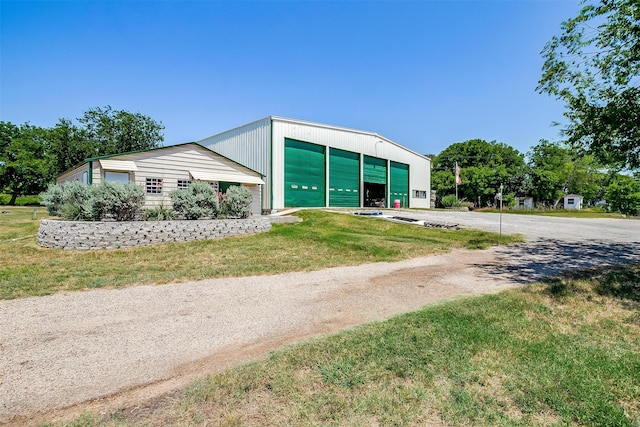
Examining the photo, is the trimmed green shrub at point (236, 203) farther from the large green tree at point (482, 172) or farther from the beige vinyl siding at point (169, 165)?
the large green tree at point (482, 172)

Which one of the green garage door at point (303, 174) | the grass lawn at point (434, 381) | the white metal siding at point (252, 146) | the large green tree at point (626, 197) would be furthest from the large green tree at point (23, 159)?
the large green tree at point (626, 197)

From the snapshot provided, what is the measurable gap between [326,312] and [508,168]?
59031mm

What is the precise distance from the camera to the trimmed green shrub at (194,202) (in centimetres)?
1147

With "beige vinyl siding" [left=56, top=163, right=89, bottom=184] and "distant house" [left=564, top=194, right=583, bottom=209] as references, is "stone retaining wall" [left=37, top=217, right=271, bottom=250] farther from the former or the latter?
"distant house" [left=564, top=194, right=583, bottom=209]

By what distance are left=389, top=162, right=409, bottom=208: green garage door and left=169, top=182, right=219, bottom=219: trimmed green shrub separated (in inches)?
926

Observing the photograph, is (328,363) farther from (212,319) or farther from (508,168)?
(508,168)

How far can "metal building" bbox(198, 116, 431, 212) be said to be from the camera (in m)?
21.9

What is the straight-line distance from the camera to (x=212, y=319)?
13.1ft

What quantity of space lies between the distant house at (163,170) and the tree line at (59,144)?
19461 millimetres

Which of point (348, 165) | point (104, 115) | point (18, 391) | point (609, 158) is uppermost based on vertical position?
point (104, 115)

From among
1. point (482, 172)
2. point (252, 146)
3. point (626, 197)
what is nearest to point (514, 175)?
point (482, 172)

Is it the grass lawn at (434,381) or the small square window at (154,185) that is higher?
the small square window at (154,185)

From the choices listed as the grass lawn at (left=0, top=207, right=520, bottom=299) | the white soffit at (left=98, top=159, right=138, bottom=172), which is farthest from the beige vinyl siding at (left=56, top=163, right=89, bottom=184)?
the grass lawn at (left=0, top=207, right=520, bottom=299)

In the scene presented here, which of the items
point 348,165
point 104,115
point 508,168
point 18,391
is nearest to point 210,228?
point 18,391
